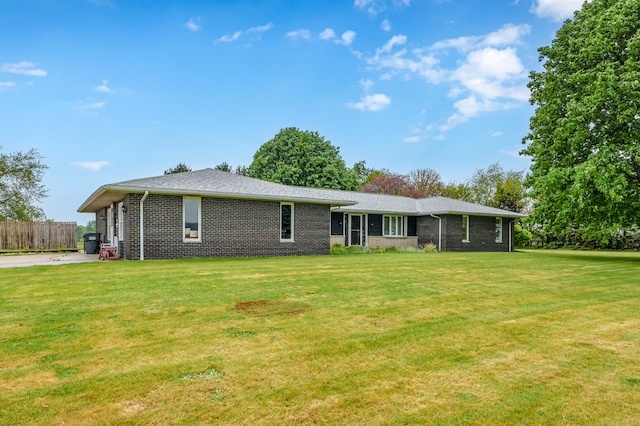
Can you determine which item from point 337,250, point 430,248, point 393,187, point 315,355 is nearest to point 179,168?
point 393,187

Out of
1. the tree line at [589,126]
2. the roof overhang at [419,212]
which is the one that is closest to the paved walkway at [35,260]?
the roof overhang at [419,212]

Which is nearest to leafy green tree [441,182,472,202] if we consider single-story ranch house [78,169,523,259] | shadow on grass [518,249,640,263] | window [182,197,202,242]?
shadow on grass [518,249,640,263]

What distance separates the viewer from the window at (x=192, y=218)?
14656 mm

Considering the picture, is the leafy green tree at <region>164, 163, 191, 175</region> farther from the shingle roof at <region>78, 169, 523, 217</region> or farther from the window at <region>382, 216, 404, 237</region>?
the window at <region>382, 216, 404, 237</region>

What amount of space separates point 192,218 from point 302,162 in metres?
22.4

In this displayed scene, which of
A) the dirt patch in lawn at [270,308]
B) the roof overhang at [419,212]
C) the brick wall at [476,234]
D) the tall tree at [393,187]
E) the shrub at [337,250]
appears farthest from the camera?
the tall tree at [393,187]

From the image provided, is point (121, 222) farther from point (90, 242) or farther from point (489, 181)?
point (489, 181)

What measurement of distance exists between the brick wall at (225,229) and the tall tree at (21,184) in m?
19.1

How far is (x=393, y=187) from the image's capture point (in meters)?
45.7

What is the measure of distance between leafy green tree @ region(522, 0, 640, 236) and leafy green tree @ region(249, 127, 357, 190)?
20511 millimetres

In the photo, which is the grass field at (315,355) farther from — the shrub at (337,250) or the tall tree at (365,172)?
the tall tree at (365,172)

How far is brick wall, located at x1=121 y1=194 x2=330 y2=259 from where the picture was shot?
45.8 feet

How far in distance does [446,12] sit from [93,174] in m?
21.8

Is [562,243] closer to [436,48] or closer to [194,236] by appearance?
[436,48]
